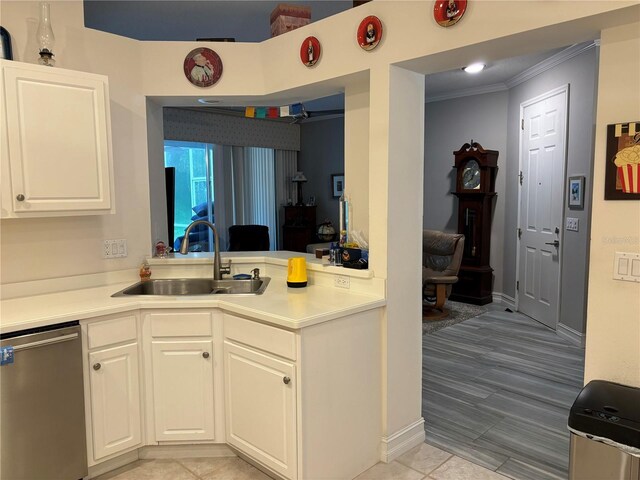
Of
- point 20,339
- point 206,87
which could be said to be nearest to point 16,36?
point 206,87

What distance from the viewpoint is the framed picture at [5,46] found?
2430mm

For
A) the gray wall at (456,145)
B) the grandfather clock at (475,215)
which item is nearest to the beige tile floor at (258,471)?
the grandfather clock at (475,215)

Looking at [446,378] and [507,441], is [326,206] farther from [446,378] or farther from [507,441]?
[507,441]

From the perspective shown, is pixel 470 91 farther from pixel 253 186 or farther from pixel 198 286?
pixel 198 286

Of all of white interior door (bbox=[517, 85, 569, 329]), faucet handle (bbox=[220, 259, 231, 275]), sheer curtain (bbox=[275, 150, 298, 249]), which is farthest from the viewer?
sheer curtain (bbox=[275, 150, 298, 249])

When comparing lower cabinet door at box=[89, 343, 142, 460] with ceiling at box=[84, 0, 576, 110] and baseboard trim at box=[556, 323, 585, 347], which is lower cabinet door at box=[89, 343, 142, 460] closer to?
ceiling at box=[84, 0, 576, 110]

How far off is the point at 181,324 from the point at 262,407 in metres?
0.62

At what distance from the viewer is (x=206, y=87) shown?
3033mm

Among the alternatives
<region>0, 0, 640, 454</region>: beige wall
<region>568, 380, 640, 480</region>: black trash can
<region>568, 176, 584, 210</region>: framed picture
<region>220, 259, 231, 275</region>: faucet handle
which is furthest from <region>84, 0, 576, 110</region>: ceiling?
<region>568, 380, 640, 480</region>: black trash can

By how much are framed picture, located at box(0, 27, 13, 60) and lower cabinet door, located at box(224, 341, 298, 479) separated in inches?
76.4

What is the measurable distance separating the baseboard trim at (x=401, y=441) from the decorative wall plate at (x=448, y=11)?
212 cm

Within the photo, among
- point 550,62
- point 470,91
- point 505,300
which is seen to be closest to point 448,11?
point 550,62

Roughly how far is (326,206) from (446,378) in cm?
487

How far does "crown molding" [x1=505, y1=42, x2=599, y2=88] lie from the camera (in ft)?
13.8
